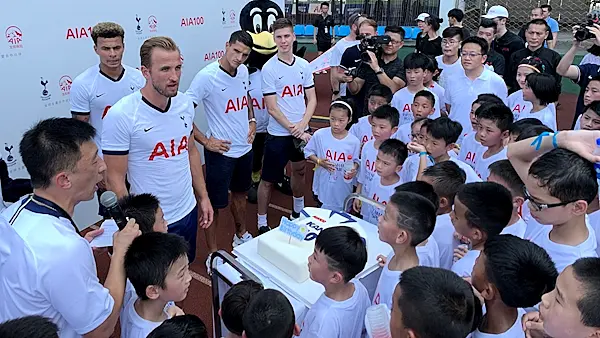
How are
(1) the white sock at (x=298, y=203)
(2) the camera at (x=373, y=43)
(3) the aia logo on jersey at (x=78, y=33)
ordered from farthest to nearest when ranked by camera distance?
(2) the camera at (x=373, y=43), (1) the white sock at (x=298, y=203), (3) the aia logo on jersey at (x=78, y=33)

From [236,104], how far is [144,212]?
1.86 m

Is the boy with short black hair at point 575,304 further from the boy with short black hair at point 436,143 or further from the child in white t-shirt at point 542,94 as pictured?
the child in white t-shirt at point 542,94

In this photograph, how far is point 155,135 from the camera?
2.72 meters

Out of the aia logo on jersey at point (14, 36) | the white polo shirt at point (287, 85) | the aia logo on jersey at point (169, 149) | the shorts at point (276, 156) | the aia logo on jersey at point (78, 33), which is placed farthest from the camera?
the shorts at point (276, 156)

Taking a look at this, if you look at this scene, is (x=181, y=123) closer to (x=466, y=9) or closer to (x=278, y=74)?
(x=278, y=74)

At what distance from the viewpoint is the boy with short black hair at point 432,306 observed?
57.8 inches

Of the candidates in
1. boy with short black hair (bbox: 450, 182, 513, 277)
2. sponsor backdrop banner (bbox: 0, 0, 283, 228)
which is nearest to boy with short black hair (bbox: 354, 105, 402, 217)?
boy with short black hair (bbox: 450, 182, 513, 277)

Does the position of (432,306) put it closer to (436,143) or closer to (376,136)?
(436,143)

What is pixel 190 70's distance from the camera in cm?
568

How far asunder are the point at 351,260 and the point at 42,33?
3451 mm

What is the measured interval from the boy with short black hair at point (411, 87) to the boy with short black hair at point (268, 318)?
301 cm

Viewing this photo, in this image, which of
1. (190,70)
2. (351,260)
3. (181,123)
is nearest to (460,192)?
(351,260)

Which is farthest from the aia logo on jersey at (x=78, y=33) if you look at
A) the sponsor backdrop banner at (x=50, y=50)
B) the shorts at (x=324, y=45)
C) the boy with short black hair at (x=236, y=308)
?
the shorts at (x=324, y=45)

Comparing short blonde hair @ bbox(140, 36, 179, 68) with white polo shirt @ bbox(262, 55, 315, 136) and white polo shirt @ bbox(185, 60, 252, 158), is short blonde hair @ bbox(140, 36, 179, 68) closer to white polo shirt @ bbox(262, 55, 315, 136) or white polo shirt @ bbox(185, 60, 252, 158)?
white polo shirt @ bbox(185, 60, 252, 158)
